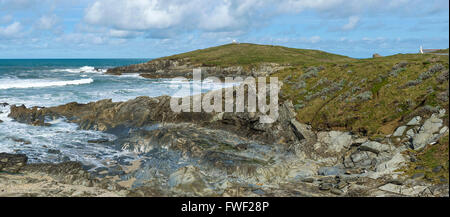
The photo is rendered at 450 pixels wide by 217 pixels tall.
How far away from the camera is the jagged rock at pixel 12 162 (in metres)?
18.1

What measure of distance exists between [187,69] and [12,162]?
79.4m

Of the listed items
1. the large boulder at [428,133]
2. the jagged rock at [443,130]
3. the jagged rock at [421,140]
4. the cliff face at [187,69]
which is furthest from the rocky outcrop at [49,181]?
the cliff face at [187,69]

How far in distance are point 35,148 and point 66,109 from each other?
1176 cm

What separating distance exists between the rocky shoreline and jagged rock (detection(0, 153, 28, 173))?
1.15 feet

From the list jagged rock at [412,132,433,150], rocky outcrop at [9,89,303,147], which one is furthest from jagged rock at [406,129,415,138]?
rocky outcrop at [9,89,303,147]

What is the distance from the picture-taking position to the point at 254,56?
10681 centimetres

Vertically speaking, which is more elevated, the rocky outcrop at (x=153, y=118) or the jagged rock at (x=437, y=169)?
the rocky outcrop at (x=153, y=118)

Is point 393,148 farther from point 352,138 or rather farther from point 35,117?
point 35,117

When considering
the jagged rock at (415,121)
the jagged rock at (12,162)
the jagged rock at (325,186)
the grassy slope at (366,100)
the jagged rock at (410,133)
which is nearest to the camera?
the jagged rock at (325,186)

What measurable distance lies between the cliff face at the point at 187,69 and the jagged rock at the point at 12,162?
62991 millimetres

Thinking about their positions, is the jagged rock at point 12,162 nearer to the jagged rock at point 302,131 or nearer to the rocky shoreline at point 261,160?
the rocky shoreline at point 261,160

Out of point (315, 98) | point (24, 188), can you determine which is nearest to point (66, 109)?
point (24, 188)

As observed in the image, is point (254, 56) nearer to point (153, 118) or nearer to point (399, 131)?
point (153, 118)

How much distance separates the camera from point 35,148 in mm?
21844
